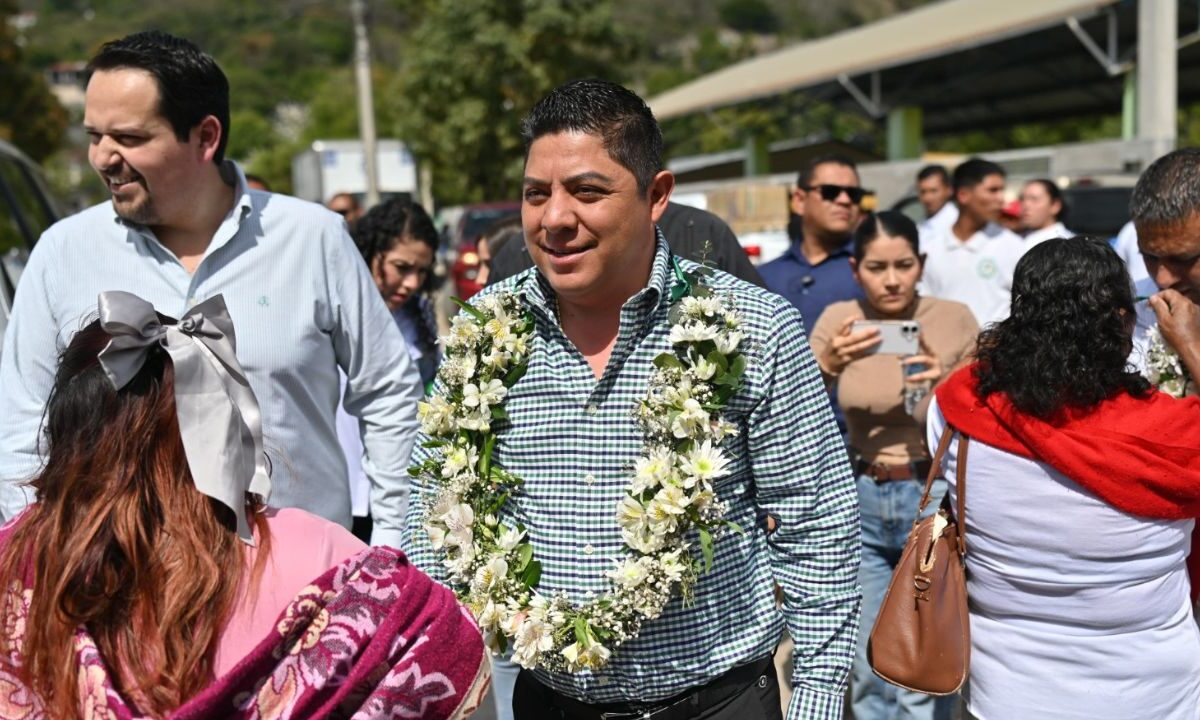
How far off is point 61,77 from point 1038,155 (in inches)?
5115

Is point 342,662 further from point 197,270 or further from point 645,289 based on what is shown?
point 197,270

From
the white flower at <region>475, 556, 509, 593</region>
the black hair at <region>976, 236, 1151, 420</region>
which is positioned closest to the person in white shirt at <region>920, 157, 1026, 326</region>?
the black hair at <region>976, 236, 1151, 420</region>

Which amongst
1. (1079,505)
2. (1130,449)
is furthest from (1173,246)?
(1079,505)

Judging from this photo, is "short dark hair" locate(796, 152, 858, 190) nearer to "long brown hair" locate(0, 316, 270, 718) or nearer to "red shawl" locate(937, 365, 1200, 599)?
"red shawl" locate(937, 365, 1200, 599)

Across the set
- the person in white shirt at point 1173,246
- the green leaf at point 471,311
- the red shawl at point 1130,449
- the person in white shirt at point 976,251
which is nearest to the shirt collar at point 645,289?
the green leaf at point 471,311

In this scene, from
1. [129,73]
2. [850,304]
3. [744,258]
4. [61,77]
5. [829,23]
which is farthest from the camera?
[829,23]

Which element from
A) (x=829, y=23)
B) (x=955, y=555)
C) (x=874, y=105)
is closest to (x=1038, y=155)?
(x=874, y=105)

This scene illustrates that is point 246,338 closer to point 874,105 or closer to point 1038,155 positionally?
point 1038,155

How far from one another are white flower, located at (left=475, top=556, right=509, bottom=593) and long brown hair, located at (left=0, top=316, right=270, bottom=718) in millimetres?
747

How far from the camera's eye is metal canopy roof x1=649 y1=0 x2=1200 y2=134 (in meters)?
19.1

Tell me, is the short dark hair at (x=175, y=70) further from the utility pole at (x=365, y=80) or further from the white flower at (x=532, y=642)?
the utility pole at (x=365, y=80)

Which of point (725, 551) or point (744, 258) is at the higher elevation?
point (744, 258)

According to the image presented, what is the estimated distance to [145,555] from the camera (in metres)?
1.78

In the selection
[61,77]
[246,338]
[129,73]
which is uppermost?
[61,77]
